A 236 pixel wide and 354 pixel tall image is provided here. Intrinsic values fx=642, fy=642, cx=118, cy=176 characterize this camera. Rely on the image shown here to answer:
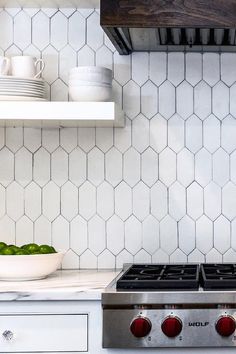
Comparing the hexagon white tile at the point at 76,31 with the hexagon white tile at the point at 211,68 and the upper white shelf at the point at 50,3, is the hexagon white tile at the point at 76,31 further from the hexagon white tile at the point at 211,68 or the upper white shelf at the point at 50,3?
the hexagon white tile at the point at 211,68

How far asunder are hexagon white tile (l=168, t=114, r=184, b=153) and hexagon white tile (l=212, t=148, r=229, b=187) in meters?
0.14

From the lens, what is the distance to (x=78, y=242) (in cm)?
249

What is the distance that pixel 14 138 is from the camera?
2516 millimetres

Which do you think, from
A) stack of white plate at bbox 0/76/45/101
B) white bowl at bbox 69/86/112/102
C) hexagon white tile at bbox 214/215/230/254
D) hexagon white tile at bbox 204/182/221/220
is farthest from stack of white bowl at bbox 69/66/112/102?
hexagon white tile at bbox 214/215/230/254

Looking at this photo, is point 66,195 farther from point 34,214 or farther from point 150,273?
point 150,273

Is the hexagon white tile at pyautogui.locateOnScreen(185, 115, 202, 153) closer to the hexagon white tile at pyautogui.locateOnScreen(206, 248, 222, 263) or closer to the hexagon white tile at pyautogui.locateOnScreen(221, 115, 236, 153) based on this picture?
the hexagon white tile at pyautogui.locateOnScreen(221, 115, 236, 153)

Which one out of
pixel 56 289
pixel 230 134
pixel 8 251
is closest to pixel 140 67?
pixel 230 134

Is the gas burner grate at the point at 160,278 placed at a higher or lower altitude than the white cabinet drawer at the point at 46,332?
higher

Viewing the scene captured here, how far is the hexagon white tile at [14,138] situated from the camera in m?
2.51

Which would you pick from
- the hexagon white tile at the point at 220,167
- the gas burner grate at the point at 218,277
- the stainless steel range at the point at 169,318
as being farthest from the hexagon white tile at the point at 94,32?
the stainless steel range at the point at 169,318

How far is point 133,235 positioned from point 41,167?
45cm

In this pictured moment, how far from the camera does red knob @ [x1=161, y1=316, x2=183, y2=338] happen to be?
71.9 inches

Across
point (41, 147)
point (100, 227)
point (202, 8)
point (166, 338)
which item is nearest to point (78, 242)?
point (100, 227)

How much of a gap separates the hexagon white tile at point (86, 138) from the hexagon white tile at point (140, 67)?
10.5 inches
